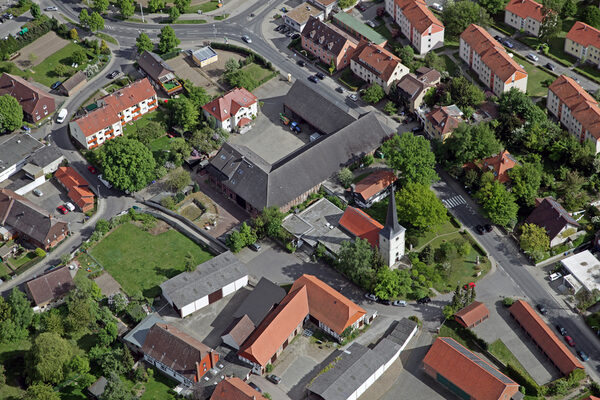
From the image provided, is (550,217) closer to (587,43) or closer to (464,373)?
(464,373)

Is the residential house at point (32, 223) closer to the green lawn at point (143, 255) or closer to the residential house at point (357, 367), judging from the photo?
the green lawn at point (143, 255)

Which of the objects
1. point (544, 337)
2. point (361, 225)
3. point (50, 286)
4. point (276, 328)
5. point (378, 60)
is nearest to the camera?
point (544, 337)

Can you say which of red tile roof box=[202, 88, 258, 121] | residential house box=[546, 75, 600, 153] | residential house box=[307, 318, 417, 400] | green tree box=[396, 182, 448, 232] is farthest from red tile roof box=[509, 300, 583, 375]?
red tile roof box=[202, 88, 258, 121]

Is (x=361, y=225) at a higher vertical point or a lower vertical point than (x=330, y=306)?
higher

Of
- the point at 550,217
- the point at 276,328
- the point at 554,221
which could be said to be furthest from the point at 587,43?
the point at 276,328

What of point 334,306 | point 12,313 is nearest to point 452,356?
point 334,306

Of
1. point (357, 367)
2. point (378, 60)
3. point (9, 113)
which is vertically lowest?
point (9, 113)

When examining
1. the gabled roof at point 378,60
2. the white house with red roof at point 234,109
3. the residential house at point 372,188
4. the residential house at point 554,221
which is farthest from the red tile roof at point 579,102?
the white house with red roof at point 234,109

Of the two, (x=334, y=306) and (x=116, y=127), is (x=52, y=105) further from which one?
(x=334, y=306)
